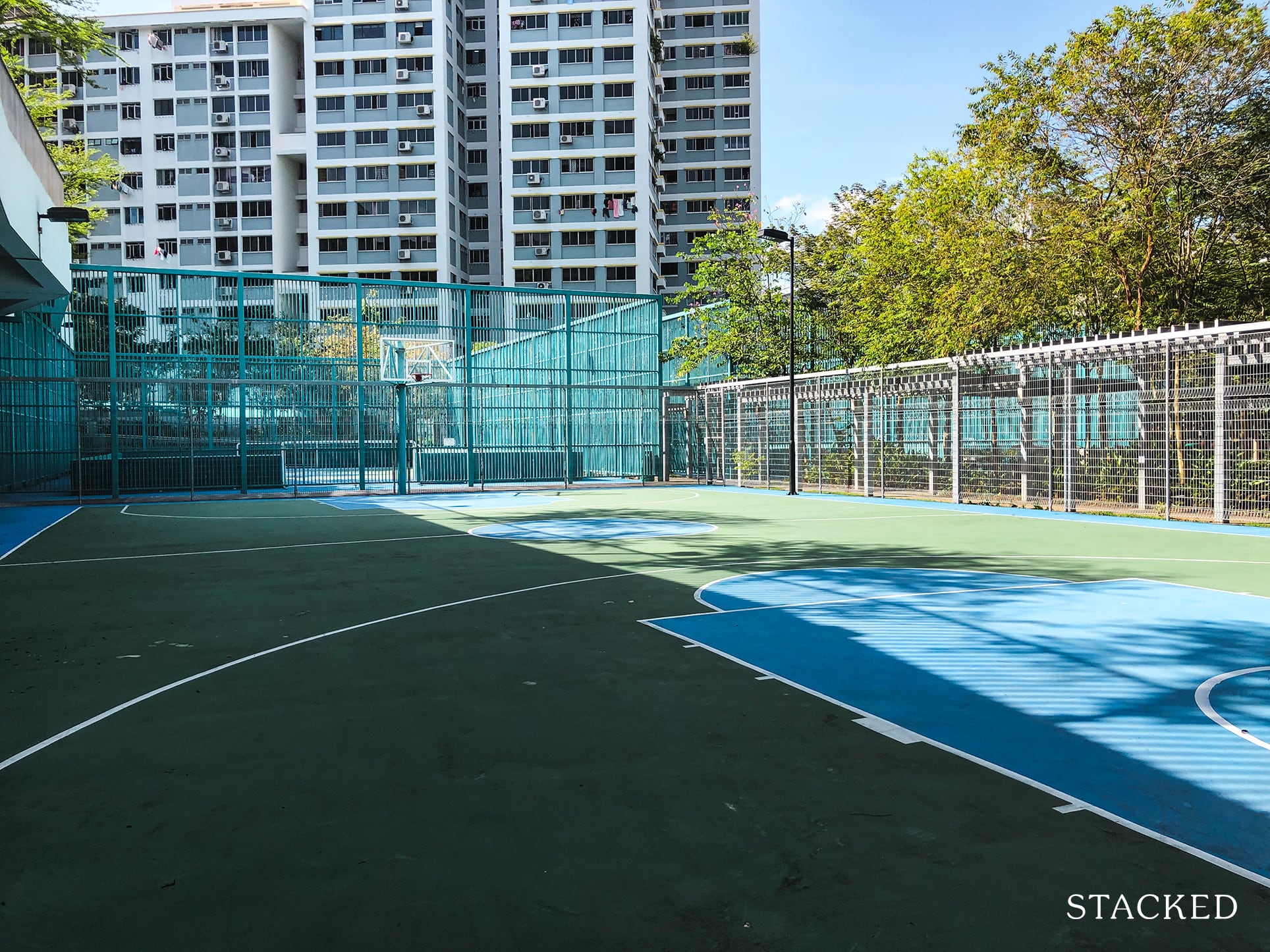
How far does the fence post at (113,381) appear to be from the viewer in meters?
23.7

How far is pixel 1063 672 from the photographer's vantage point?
543cm

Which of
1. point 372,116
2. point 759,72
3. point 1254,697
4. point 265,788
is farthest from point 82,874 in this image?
point 759,72

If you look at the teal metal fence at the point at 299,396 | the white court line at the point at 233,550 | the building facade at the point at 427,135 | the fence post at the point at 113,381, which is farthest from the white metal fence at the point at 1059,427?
the building facade at the point at 427,135

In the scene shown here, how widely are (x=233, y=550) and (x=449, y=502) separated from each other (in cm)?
1009

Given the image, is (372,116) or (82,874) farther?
(372,116)

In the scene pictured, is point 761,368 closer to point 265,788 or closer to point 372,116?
point 265,788

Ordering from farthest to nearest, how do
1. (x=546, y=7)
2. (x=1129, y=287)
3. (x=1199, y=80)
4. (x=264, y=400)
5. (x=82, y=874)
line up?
(x=546, y=7) → (x=264, y=400) → (x=1129, y=287) → (x=1199, y=80) → (x=82, y=874)

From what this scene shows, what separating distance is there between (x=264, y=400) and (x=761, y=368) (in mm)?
14785

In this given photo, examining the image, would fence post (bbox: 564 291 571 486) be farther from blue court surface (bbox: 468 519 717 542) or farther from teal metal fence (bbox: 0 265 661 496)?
blue court surface (bbox: 468 519 717 542)

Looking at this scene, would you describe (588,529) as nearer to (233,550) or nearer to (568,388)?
(233,550)

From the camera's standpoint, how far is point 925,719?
4.61 meters

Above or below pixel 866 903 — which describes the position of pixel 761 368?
above

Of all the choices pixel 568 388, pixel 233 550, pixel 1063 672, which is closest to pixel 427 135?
pixel 568 388

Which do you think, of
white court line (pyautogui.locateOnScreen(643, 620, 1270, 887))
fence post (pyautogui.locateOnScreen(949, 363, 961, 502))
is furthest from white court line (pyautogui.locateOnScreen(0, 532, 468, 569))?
fence post (pyautogui.locateOnScreen(949, 363, 961, 502))
